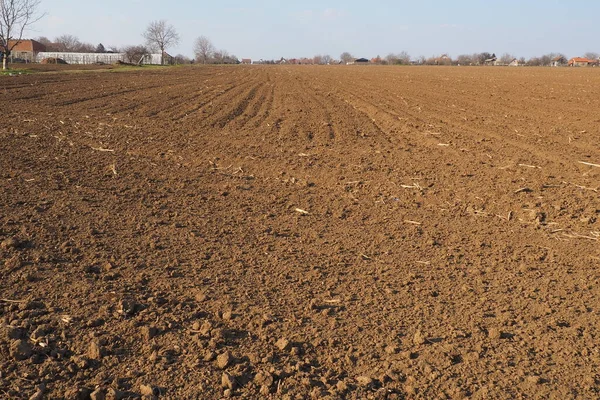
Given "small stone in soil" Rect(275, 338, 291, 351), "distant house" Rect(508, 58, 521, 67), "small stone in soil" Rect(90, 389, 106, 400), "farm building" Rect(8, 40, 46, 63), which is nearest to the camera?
"small stone in soil" Rect(90, 389, 106, 400)

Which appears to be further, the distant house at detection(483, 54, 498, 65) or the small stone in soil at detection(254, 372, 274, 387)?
the distant house at detection(483, 54, 498, 65)

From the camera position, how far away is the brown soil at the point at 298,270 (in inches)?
126

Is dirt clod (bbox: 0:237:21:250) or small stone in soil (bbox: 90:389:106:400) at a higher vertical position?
dirt clod (bbox: 0:237:21:250)

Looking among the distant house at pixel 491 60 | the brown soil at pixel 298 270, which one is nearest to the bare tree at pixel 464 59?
the distant house at pixel 491 60

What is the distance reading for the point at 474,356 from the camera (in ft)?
11.1

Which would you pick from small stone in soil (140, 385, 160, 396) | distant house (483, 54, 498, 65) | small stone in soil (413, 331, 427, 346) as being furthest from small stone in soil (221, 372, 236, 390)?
distant house (483, 54, 498, 65)

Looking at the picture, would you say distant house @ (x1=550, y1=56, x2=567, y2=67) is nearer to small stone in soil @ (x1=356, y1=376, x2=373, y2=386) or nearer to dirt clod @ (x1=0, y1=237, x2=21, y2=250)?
dirt clod @ (x1=0, y1=237, x2=21, y2=250)

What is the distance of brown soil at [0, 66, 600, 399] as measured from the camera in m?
3.21

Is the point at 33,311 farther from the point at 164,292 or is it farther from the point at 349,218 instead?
the point at 349,218

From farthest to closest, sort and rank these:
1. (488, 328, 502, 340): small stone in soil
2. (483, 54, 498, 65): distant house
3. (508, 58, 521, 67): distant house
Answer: (483, 54, 498, 65): distant house, (508, 58, 521, 67): distant house, (488, 328, 502, 340): small stone in soil

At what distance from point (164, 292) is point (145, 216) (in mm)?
1908

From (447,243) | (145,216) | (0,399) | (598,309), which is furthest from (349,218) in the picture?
(0,399)

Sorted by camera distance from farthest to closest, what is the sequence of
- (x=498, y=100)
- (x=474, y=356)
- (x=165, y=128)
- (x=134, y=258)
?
(x=498, y=100)
(x=165, y=128)
(x=134, y=258)
(x=474, y=356)

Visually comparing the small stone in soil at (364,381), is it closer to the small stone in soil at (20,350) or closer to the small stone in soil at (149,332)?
the small stone in soil at (149,332)
